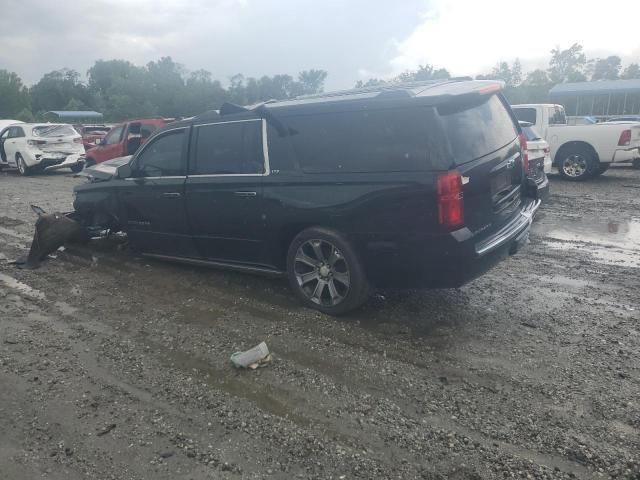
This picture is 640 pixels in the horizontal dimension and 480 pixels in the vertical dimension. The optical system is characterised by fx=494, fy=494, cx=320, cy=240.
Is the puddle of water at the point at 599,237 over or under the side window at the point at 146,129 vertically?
under

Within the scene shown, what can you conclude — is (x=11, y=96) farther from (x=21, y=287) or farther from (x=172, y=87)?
(x=21, y=287)

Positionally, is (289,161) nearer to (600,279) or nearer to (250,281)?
(250,281)

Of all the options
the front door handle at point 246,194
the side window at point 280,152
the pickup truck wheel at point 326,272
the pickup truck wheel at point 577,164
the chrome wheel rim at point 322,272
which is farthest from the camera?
the pickup truck wheel at point 577,164

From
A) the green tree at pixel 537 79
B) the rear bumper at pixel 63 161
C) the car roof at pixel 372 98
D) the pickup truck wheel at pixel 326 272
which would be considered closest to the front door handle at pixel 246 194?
the pickup truck wheel at pixel 326 272

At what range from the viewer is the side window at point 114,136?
13.6 m

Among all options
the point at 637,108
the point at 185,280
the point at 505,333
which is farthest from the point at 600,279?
the point at 637,108

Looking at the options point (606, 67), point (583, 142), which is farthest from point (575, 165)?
point (606, 67)

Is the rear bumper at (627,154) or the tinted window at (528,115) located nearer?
the rear bumper at (627,154)

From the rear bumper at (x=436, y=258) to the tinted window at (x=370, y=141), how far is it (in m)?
0.57

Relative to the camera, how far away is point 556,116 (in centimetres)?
1290

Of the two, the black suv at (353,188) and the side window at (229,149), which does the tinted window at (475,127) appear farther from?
the side window at (229,149)

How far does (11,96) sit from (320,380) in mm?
72309

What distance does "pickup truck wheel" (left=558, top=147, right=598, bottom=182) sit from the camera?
12.0m

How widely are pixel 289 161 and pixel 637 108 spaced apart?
44.3m
